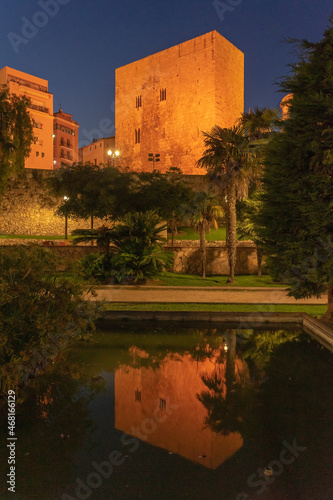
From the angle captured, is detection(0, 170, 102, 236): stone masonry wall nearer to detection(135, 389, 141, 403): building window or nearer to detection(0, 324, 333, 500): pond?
detection(0, 324, 333, 500): pond

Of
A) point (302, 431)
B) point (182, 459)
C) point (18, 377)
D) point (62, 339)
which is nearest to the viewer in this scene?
point (182, 459)

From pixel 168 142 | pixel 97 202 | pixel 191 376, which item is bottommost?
pixel 191 376

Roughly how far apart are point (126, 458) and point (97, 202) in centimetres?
1783

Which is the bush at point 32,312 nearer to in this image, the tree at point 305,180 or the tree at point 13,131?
the tree at point 305,180

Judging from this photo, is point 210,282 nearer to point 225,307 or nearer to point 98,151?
point 225,307

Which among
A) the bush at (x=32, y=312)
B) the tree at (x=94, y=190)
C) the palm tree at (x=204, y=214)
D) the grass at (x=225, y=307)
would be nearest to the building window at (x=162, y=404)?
the bush at (x=32, y=312)

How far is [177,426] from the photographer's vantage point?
3627 mm

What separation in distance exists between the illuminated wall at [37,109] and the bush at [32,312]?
159ft

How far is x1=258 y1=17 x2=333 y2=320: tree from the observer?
21.8ft

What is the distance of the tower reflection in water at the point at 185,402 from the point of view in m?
3.32

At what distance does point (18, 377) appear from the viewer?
397 cm

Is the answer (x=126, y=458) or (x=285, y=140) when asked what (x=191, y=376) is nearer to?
(x=126, y=458)

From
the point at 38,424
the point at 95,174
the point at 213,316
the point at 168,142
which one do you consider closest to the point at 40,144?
the point at 168,142

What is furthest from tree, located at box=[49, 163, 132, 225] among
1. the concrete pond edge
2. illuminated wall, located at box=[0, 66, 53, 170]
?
illuminated wall, located at box=[0, 66, 53, 170]
